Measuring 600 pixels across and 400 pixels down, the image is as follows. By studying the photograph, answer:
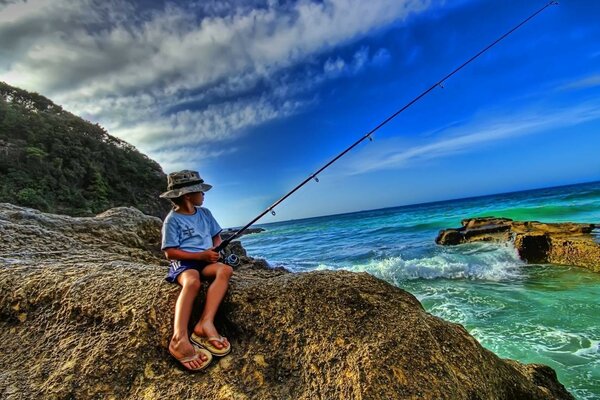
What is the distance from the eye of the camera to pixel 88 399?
1977 mm

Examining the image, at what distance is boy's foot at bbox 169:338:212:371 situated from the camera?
83.4 inches

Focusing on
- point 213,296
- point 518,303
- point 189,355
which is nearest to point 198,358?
point 189,355

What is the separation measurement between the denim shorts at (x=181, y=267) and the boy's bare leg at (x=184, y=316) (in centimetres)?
5

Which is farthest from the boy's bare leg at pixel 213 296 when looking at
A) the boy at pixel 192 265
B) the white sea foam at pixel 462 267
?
the white sea foam at pixel 462 267

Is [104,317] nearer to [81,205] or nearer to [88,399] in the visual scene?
[88,399]

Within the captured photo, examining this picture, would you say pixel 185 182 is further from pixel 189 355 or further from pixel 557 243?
pixel 557 243

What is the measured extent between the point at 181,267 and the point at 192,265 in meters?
0.09

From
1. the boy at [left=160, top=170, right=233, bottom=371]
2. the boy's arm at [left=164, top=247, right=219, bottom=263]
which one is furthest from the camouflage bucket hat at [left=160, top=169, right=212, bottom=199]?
the boy's arm at [left=164, top=247, right=219, bottom=263]

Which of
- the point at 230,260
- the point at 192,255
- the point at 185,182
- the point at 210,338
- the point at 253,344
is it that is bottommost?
the point at 253,344

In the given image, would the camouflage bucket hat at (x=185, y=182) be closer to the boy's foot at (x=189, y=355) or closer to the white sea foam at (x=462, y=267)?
the boy's foot at (x=189, y=355)

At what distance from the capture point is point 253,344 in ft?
7.65

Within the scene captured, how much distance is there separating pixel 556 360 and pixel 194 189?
566cm

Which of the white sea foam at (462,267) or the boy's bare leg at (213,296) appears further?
the white sea foam at (462,267)

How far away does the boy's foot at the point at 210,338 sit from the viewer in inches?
87.7
